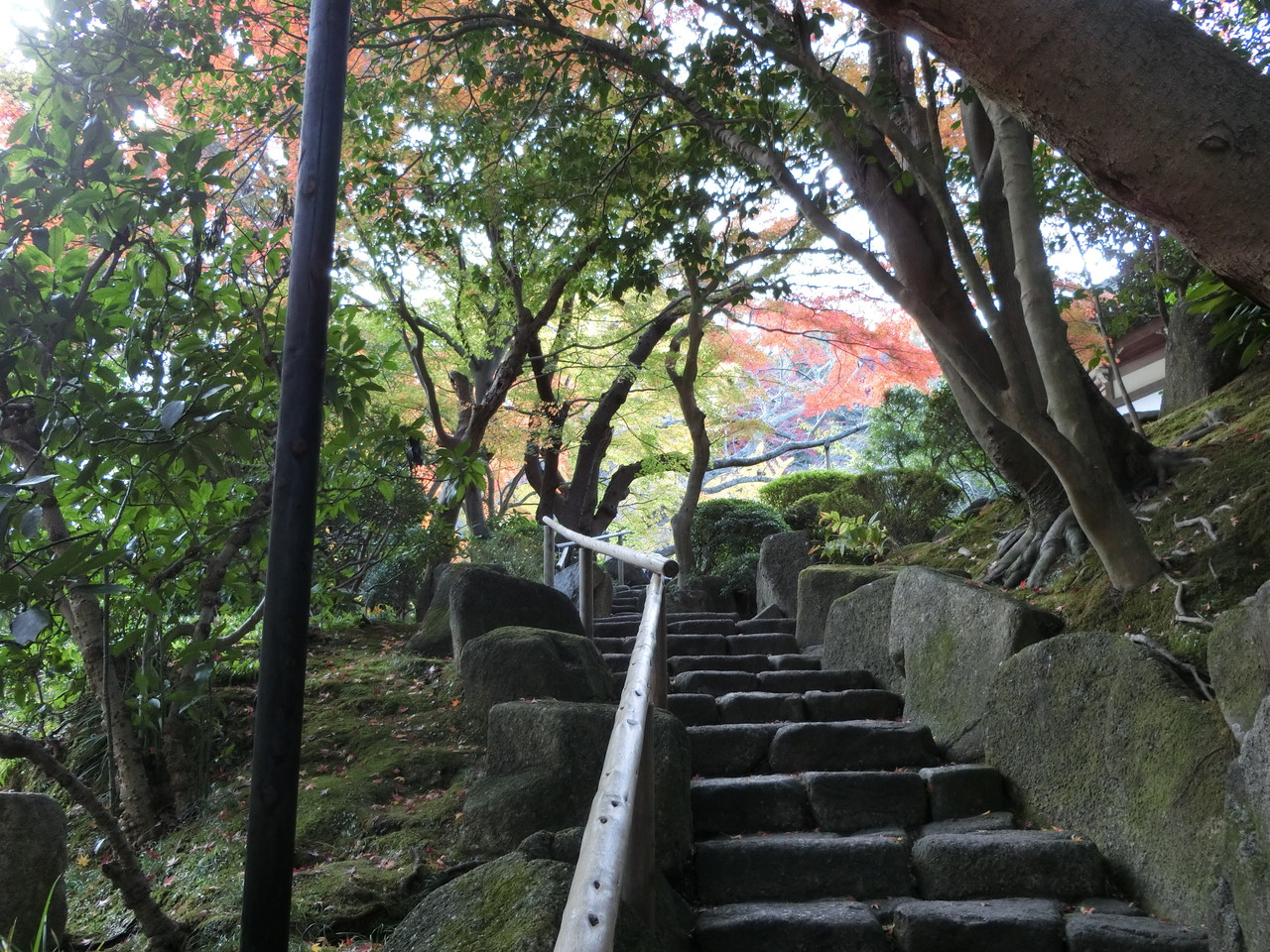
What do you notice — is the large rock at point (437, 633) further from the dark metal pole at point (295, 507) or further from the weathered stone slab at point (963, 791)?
the dark metal pole at point (295, 507)

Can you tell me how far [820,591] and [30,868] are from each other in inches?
207

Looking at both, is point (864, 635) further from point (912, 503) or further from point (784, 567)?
point (912, 503)

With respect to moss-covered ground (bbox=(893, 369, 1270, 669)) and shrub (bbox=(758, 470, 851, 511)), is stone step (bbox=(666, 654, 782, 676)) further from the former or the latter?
shrub (bbox=(758, 470, 851, 511))

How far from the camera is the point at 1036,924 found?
311 centimetres

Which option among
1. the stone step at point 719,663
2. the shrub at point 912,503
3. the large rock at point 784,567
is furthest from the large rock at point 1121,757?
the shrub at point 912,503

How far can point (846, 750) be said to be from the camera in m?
4.56

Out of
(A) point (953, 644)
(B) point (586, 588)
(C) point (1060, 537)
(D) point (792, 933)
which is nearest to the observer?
Answer: (D) point (792, 933)

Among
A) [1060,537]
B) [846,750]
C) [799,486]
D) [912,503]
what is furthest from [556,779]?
[799,486]

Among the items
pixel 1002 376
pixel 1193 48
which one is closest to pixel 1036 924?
pixel 1193 48

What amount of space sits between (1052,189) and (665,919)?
5896 mm

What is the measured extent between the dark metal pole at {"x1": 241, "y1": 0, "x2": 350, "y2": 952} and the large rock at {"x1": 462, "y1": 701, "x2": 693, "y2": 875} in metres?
2.18

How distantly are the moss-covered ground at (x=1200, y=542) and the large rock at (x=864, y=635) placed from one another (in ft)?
2.81

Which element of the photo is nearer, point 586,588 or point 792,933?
point 792,933

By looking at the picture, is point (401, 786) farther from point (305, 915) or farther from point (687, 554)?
point (687, 554)
